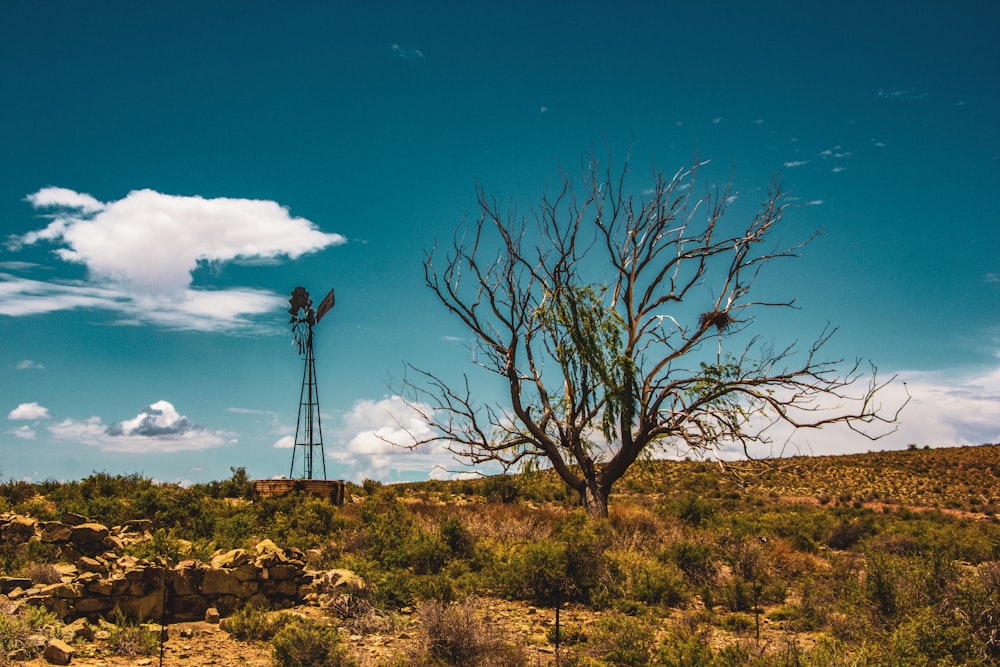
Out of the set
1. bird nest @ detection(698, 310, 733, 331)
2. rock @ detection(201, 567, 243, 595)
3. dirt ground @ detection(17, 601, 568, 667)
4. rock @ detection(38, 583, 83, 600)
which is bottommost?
dirt ground @ detection(17, 601, 568, 667)

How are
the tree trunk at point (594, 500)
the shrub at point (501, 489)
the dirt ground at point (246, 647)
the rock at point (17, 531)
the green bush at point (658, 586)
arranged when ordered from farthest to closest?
the shrub at point (501, 489) < the tree trunk at point (594, 500) < the rock at point (17, 531) < the green bush at point (658, 586) < the dirt ground at point (246, 647)

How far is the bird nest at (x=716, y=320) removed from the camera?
18938 mm

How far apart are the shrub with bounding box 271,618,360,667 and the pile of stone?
1997 millimetres

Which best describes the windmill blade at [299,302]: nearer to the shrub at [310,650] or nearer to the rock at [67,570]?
the rock at [67,570]

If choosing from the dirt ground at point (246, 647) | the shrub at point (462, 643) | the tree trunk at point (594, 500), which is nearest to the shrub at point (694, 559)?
the dirt ground at point (246, 647)

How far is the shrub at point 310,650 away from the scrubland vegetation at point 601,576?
26mm

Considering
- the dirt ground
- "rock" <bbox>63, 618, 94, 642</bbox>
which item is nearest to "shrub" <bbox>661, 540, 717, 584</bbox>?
the dirt ground

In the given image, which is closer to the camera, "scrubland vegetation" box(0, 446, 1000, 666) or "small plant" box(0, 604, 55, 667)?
Answer: "small plant" box(0, 604, 55, 667)

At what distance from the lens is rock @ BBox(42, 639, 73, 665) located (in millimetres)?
8086

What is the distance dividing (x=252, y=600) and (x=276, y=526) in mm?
5464

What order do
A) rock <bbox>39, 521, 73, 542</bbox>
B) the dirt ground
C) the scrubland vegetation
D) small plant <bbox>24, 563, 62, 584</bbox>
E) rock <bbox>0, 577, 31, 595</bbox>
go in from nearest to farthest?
the scrubland vegetation, the dirt ground, rock <bbox>0, 577, 31, 595</bbox>, small plant <bbox>24, 563, 62, 584</bbox>, rock <bbox>39, 521, 73, 542</bbox>

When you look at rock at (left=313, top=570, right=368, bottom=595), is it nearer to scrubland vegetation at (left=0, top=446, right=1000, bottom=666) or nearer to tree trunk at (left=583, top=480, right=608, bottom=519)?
scrubland vegetation at (left=0, top=446, right=1000, bottom=666)

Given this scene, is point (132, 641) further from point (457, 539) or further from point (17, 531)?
point (457, 539)

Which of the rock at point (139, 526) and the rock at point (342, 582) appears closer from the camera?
the rock at point (342, 582)
